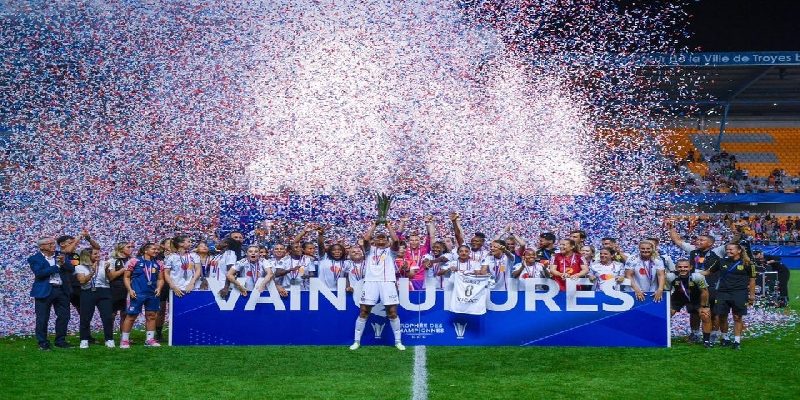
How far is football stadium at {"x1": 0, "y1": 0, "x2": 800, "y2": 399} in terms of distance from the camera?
10141 millimetres

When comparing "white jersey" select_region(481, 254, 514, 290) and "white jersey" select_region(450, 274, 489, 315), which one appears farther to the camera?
"white jersey" select_region(481, 254, 514, 290)

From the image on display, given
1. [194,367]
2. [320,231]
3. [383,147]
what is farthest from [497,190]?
[194,367]

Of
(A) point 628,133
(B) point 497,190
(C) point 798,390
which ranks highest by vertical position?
(A) point 628,133

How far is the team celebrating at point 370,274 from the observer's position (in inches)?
428

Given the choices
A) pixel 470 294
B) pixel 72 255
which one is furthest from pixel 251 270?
pixel 470 294

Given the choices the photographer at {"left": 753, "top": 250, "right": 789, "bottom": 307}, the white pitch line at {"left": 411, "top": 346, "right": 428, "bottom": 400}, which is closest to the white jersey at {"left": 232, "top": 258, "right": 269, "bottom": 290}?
the white pitch line at {"left": 411, "top": 346, "right": 428, "bottom": 400}

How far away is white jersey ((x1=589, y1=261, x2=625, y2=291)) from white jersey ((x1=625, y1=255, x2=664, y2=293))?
13 cm

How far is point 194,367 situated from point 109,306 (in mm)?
2551

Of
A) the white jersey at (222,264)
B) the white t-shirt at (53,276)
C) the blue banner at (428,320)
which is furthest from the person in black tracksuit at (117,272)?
the white jersey at (222,264)

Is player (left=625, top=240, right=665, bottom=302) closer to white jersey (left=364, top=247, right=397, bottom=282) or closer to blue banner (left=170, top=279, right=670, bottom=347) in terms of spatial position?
blue banner (left=170, top=279, right=670, bottom=347)

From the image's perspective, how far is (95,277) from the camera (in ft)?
37.7

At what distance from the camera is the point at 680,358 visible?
1007 cm

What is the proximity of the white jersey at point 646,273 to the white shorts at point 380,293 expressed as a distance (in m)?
3.14

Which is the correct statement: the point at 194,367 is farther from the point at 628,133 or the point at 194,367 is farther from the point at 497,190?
the point at 628,133
